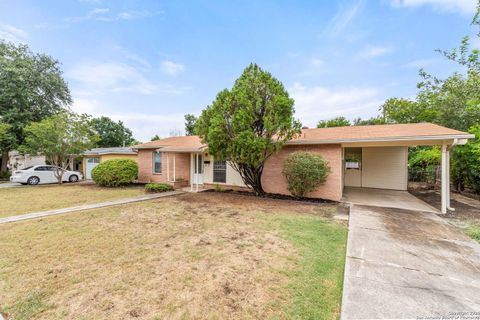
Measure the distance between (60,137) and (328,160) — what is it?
16124mm

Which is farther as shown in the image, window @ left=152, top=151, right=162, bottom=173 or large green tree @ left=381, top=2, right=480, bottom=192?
window @ left=152, top=151, right=162, bottom=173

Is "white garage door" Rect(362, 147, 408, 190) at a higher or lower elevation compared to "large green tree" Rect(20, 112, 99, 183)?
lower

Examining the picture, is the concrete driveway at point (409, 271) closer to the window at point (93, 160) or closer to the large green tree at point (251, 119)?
the large green tree at point (251, 119)

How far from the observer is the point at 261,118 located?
8.57 metres

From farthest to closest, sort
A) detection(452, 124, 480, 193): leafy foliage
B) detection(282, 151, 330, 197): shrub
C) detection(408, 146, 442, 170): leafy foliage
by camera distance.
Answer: detection(408, 146, 442, 170): leafy foliage → detection(452, 124, 480, 193): leafy foliage → detection(282, 151, 330, 197): shrub

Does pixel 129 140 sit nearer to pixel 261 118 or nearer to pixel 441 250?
pixel 261 118

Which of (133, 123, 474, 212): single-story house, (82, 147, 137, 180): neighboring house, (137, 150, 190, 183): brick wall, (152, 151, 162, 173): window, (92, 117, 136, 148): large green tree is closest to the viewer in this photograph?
(133, 123, 474, 212): single-story house

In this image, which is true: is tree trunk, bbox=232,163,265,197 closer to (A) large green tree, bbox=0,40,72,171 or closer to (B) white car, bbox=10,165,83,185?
(B) white car, bbox=10,165,83,185

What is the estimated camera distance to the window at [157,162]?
13.6 metres

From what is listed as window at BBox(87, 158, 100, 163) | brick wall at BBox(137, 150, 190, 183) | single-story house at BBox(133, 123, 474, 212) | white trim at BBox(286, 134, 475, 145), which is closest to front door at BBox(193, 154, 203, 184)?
single-story house at BBox(133, 123, 474, 212)

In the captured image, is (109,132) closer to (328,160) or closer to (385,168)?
(328,160)

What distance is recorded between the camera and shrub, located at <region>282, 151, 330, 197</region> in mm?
7980

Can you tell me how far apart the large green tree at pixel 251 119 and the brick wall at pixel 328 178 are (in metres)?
1.26

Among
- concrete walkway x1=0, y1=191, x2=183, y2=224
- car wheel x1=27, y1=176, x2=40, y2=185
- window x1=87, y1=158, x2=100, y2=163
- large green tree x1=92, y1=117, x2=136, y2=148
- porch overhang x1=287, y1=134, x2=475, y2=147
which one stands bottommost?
concrete walkway x1=0, y1=191, x2=183, y2=224
